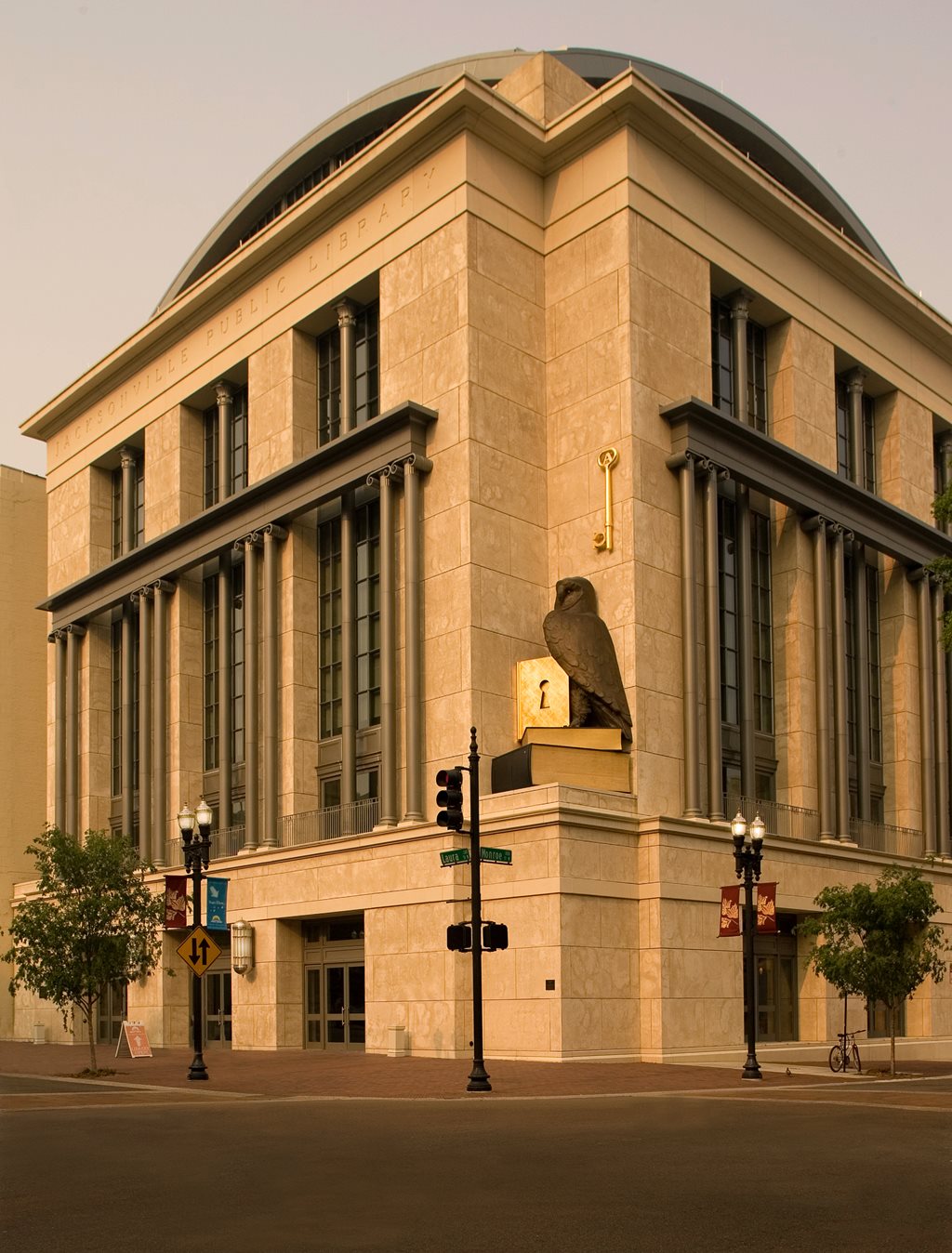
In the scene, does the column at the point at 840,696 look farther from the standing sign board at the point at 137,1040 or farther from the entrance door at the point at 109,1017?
the entrance door at the point at 109,1017

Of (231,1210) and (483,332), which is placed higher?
(483,332)

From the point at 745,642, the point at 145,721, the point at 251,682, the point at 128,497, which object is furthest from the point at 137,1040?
the point at 128,497

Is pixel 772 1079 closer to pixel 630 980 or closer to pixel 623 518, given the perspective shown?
pixel 630 980

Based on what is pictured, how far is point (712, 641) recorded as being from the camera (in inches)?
1660

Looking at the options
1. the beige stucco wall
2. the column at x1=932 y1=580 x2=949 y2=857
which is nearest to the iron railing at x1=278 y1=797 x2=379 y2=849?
the column at x1=932 y1=580 x2=949 y2=857

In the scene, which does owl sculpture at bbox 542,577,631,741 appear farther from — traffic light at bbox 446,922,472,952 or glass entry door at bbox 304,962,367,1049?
traffic light at bbox 446,922,472,952

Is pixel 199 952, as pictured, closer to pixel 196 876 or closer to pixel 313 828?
pixel 196 876

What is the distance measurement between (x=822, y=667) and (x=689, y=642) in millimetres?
7331

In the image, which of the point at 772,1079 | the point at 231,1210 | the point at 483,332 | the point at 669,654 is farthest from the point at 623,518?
the point at 231,1210

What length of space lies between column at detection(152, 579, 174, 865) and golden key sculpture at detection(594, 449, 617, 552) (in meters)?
19.8

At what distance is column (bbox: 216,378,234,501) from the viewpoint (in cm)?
5325

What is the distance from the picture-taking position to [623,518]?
4100 cm

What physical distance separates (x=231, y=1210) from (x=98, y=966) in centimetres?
2652

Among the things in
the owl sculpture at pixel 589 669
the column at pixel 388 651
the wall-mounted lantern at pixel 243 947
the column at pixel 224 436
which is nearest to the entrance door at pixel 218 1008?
the wall-mounted lantern at pixel 243 947
